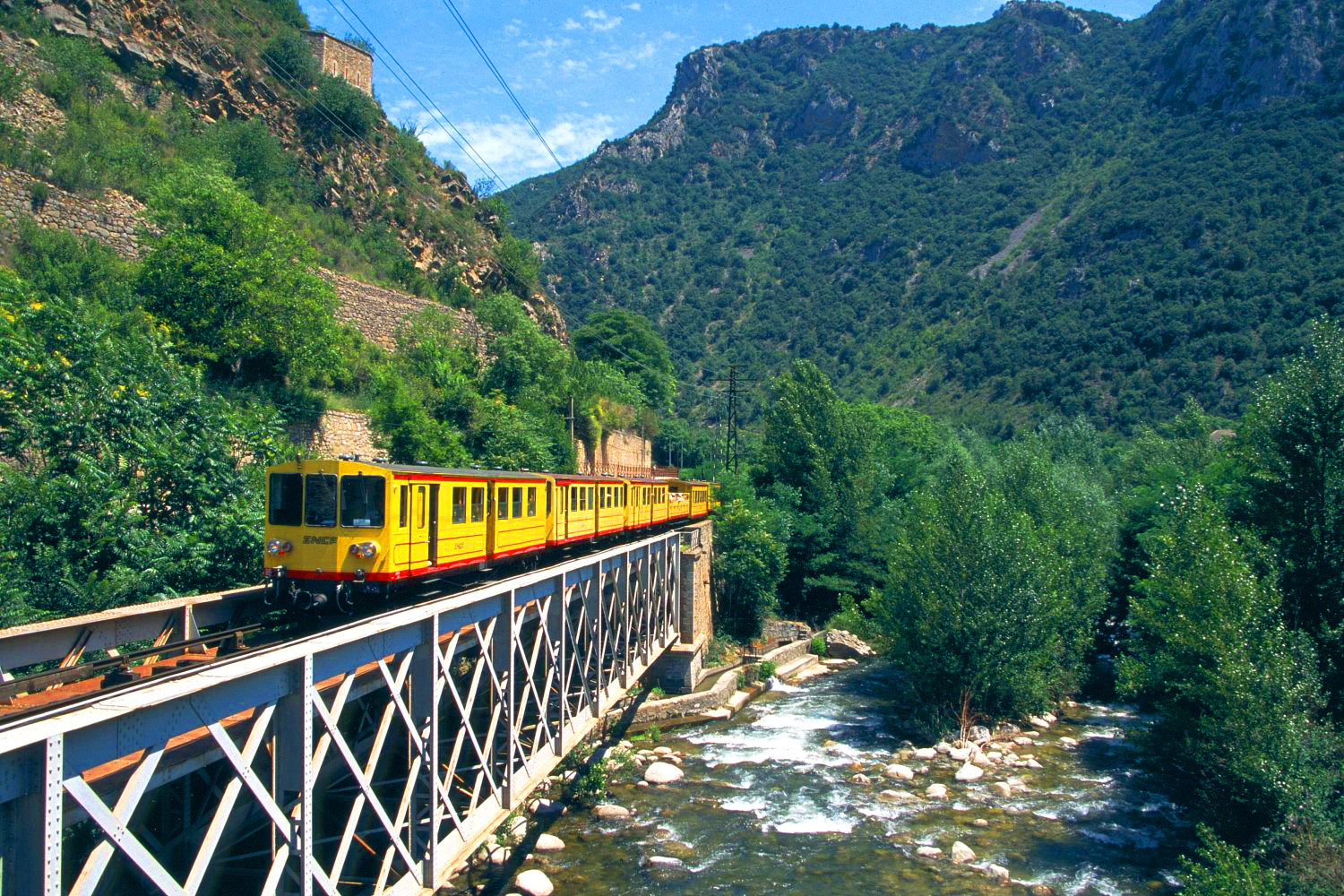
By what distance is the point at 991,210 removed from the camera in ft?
392

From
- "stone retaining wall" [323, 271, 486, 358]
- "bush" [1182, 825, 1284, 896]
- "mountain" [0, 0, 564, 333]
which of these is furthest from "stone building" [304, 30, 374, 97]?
"bush" [1182, 825, 1284, 896]

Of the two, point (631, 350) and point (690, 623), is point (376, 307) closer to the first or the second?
point (690, 623)

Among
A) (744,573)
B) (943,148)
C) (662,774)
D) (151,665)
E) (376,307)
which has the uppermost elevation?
(943,148)

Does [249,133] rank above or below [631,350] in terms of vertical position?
above

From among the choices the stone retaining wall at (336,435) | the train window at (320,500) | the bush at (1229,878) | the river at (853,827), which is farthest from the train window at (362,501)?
the stone retaining wall at (336,435)

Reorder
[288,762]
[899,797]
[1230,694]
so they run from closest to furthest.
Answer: [288,762] → [1230,694] → [899,797]

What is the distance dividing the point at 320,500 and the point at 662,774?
11624mm

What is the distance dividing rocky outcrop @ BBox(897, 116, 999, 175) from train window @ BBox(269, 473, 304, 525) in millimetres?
135271

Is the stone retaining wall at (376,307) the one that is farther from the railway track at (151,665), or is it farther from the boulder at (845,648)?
the railway track at (151,665)

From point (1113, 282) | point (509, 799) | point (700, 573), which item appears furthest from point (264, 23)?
point (1113, 282)

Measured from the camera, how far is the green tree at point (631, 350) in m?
65.8

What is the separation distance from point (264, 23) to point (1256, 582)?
160ft

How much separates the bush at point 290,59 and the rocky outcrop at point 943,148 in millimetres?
109970

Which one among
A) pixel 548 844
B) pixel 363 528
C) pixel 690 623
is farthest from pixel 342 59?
pixel 548 844
